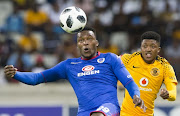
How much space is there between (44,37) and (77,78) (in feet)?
24.5

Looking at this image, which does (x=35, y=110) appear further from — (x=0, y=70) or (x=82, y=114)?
(x=82, y=114)

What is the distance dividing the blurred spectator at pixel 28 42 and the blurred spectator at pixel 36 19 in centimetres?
25

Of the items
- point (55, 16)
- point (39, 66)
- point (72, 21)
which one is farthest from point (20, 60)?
point (72, 21)

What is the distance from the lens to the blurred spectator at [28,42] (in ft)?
42.4

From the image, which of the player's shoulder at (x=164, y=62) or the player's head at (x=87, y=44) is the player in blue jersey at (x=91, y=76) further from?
the player's shoulder at (x=164, y=62)

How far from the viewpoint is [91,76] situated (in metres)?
5.98

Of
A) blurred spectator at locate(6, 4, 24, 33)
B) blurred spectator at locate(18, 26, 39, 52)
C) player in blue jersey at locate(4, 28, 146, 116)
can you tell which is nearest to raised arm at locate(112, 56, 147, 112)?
player in blue jersey at locate(4, 28, 146, 116)

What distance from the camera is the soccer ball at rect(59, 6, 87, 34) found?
6477 mm

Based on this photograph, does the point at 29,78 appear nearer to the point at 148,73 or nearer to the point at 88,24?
the point at 148,73

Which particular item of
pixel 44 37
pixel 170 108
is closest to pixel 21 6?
pixel 44 37

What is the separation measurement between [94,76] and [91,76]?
1.6 inches

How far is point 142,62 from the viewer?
6.78m

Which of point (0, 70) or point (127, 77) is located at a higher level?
point (0, 70)

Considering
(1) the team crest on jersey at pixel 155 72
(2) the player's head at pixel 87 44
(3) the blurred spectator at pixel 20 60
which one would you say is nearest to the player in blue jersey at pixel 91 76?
(2) the player's head at pixel 87 44
